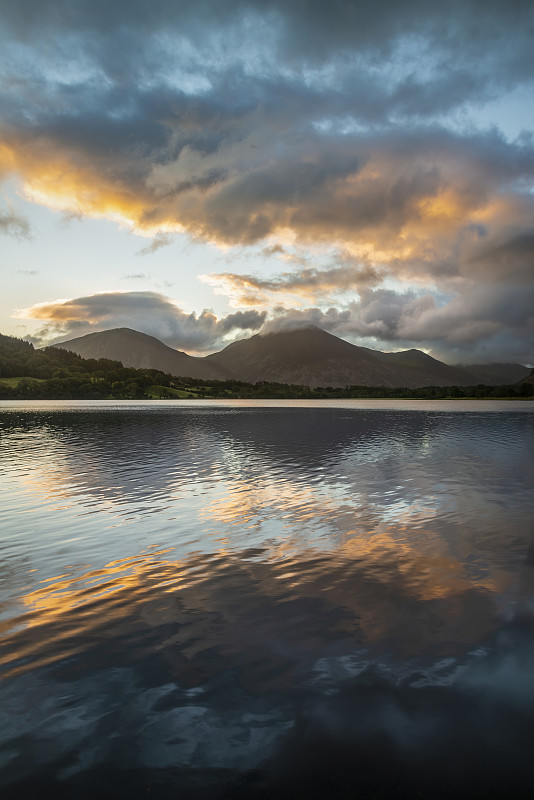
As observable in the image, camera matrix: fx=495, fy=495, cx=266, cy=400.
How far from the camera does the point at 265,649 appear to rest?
12.5m

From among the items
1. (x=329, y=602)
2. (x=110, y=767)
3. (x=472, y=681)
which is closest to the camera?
(x=110, y=767)

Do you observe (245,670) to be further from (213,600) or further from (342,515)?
(342,515)

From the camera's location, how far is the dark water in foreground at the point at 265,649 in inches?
333

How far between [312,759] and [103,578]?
36.7ft

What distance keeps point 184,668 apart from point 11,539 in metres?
15.0

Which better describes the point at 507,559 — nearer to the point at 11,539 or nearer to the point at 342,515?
the point at 342,515

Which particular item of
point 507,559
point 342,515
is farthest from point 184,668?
point 342,515

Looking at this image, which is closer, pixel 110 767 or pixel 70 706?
pixel 110 767

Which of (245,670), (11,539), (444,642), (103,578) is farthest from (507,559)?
(11,539)

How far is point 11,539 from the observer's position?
22906 millimetres

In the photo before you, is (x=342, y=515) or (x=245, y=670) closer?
(x=245, y=670)

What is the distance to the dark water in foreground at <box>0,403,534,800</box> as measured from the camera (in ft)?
27.8

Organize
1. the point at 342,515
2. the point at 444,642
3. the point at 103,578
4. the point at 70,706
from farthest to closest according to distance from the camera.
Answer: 1. the point at 342,515
2. the point at 103,578
3. the point at 444,642
4. the point at 70,706

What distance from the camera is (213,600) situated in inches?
624
